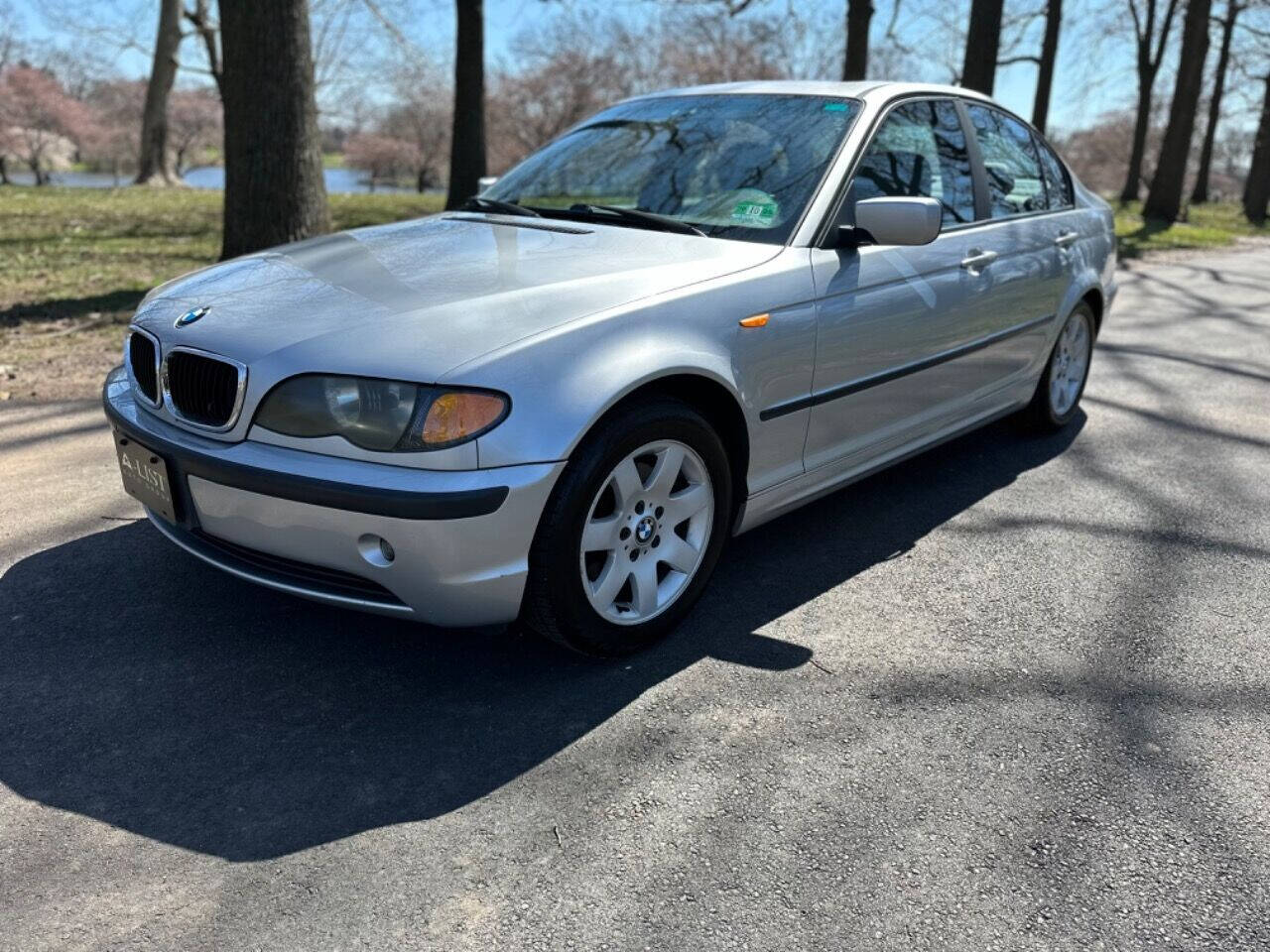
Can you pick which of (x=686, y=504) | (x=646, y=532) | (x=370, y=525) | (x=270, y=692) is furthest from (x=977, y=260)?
(x=270, y=692)

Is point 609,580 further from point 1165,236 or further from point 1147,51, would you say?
point 1147,51

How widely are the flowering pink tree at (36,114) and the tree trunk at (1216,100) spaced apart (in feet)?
142

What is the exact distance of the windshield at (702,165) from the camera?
3592 mm

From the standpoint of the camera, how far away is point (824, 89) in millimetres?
4117

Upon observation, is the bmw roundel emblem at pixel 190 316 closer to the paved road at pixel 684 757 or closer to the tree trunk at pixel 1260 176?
the paved road at pixel 684 757

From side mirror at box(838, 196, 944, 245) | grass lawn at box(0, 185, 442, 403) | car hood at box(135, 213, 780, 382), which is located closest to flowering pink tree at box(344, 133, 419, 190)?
grass lawn at box(0, 185, 442, 403)

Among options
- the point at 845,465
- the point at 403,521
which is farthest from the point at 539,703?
the point at 845,465

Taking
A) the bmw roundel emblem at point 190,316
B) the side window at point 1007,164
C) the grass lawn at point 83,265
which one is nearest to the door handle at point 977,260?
the side window at point 1007,164

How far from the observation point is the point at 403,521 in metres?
2.55

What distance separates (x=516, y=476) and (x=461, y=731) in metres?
0.68

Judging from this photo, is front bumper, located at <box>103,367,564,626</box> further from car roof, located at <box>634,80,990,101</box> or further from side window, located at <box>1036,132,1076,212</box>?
side window, located at <box>1036,132,1076,212</box>

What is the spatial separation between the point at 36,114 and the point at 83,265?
44883mm

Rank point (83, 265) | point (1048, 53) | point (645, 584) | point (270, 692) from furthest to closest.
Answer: point (1048, 53), point (83, 265), point (645, 584), point (270, 692)

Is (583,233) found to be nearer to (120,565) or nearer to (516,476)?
(516,476)
